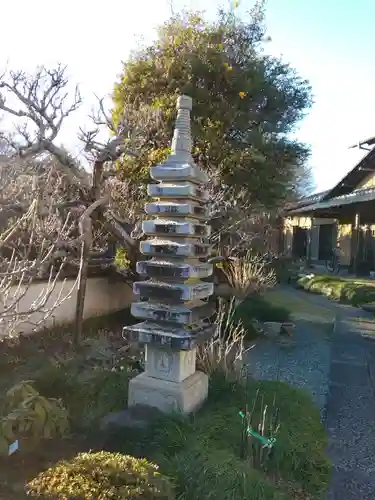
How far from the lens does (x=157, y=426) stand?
12.9ft

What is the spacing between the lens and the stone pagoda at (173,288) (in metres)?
4.40

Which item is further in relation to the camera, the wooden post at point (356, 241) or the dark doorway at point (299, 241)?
the dark doorway at point (299, 241)

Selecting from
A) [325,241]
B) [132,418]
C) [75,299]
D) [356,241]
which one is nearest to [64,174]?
[75,299]

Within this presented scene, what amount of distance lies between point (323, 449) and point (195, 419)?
46.5 inches

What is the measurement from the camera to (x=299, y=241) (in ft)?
84.9

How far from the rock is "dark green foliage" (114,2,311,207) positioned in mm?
6580

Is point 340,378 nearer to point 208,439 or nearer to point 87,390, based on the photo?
point 208,439

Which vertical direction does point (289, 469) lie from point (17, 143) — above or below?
below

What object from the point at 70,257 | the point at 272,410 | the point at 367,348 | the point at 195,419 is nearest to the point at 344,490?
the point at 272,410

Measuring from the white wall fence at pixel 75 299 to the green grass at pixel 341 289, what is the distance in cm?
Result: 603

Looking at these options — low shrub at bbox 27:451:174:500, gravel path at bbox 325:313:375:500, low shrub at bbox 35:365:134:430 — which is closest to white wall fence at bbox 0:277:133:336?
low shrub at bbox 35:365:134:430

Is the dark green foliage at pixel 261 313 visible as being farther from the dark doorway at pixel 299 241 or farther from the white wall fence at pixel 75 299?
the dark doorway at pixel 299 241

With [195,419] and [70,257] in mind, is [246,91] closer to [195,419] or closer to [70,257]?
[70,257]

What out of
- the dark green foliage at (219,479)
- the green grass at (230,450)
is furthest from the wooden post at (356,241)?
the dark green foliage at (219,479)
